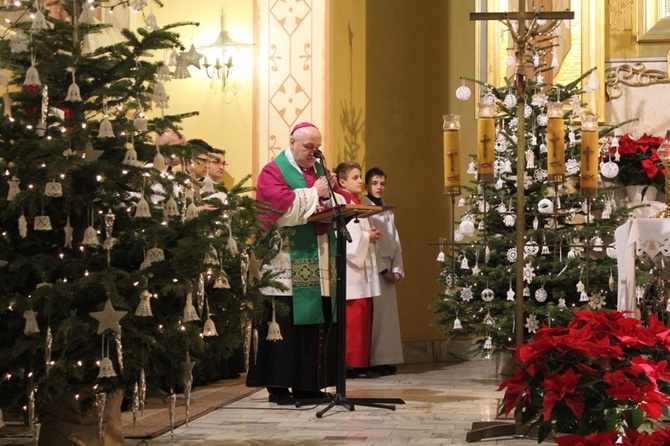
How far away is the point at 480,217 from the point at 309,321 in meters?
2.23

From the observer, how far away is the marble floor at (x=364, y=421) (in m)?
5.19

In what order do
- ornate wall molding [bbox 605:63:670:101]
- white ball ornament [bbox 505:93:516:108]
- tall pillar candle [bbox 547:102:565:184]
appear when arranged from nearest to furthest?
tall pillar candle [bbox 547:102:565:184] < white ball ornament [bbox 505:93:516:108] < ornate wall molding [bbox 605:63:670:101]

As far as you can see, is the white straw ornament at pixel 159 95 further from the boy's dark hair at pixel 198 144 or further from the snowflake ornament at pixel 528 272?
the snowflake ornament at pixel 528 272

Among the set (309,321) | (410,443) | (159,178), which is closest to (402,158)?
(309,321)

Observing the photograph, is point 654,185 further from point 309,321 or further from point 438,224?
point 309,321

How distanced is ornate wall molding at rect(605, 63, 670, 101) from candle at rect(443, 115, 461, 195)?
5223 millimetres

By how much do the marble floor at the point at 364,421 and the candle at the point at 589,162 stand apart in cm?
122

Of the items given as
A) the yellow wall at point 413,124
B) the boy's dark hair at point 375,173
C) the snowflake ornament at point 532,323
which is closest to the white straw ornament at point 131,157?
the snowflake ornament at point 532,323

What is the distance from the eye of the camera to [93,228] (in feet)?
13.9

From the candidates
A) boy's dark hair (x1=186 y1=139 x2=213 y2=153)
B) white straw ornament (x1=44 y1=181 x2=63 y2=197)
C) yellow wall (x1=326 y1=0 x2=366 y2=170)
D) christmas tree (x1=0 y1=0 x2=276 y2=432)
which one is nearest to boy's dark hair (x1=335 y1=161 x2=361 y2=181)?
yellow wall (x1=326 y1=0 x2=366 y2=170)

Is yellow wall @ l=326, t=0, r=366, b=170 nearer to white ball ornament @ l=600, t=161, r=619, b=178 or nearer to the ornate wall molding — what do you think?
white ball ornament @ l=600, t=161, r=619, b=178

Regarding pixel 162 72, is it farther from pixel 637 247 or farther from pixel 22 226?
pixel 637 247

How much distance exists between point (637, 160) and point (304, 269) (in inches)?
139

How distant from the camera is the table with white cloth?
5680 mm
